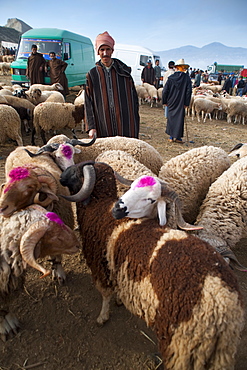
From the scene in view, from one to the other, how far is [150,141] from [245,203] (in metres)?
5.40

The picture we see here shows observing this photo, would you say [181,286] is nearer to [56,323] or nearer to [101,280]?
[101,280]

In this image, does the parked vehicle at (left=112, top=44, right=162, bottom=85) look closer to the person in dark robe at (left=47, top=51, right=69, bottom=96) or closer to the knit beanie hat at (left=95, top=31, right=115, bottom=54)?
the person in dark robe at (left=47, top=51, right=69, bottom=96)

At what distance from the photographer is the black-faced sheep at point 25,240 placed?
171 centimetres

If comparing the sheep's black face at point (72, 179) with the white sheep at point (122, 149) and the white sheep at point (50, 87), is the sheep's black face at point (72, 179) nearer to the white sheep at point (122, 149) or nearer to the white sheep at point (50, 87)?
the white sheep at point (122, 149)

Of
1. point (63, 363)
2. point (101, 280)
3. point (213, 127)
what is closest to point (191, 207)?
point (101, 280)

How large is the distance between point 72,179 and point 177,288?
1396 mm

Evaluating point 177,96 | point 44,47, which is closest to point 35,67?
point 44,47

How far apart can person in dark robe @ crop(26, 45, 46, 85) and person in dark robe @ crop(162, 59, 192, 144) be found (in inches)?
213

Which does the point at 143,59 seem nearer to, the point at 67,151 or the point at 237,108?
the point at 237,108

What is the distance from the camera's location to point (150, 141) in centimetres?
783

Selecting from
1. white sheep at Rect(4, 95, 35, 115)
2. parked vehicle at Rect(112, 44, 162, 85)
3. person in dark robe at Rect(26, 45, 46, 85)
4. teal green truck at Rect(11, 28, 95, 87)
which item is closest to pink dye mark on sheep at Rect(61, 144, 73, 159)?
white sheep at Rect(4, 95, 35, 115)

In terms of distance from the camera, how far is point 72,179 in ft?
7.75

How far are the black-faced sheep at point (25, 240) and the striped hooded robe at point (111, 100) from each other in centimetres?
210

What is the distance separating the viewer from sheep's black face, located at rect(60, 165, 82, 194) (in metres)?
2.36
